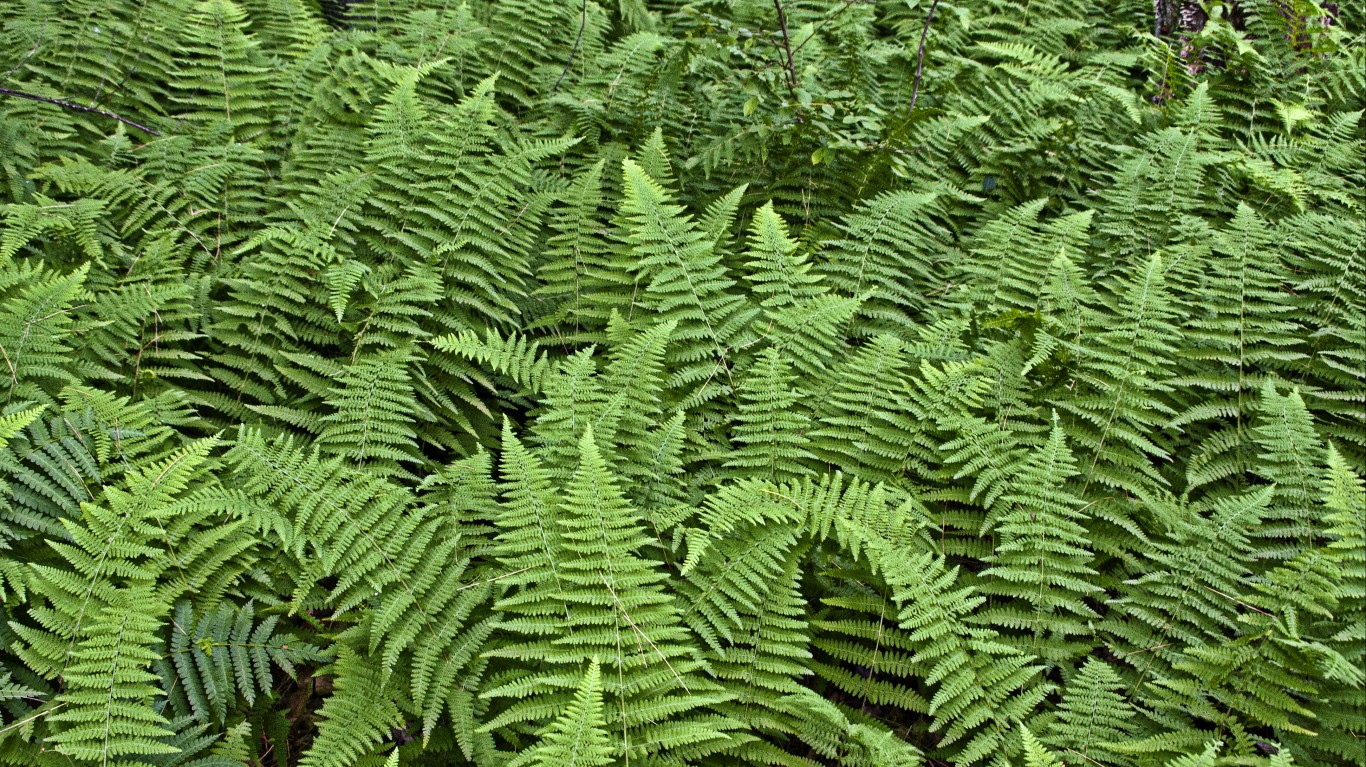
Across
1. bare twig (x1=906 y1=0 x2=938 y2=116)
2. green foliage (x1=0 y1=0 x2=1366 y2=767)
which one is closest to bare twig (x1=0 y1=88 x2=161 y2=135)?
green foliage (x1=0 y1=0 x2=1366 y2=767)

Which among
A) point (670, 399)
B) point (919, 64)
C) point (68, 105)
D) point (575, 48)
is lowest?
point (670, 399)

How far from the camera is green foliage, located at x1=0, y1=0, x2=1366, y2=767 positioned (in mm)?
2725

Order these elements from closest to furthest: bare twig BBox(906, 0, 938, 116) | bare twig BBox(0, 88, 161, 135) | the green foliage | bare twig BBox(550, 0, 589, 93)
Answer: the green foliage
bare twig BBox(0, 88, 161, 135)
bare twig BBox(906, 0, 938, 116)
bare twig BBox(550, 0, 589, 93)

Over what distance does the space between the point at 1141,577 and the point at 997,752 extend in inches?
35.8

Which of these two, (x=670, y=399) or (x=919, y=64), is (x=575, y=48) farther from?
(x=670, y=399)

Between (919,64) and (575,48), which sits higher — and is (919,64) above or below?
above

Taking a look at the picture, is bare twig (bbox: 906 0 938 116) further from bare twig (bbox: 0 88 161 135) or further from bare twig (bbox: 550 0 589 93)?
bare twig (bbox: 0 88 161 135)

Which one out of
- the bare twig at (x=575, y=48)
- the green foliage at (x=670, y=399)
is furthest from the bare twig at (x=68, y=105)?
the bare twig at (x=575, y=48)

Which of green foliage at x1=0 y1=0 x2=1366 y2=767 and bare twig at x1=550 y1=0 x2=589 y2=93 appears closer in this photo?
green foliage at x1=0 y1=0 x2=1366 y2=767

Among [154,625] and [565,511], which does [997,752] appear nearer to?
[565,511]

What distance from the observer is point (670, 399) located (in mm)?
3662

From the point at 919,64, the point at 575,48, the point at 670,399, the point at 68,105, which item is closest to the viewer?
the point at 670,399

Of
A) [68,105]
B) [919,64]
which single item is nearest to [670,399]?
[919,64]

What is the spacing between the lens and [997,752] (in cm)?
270
